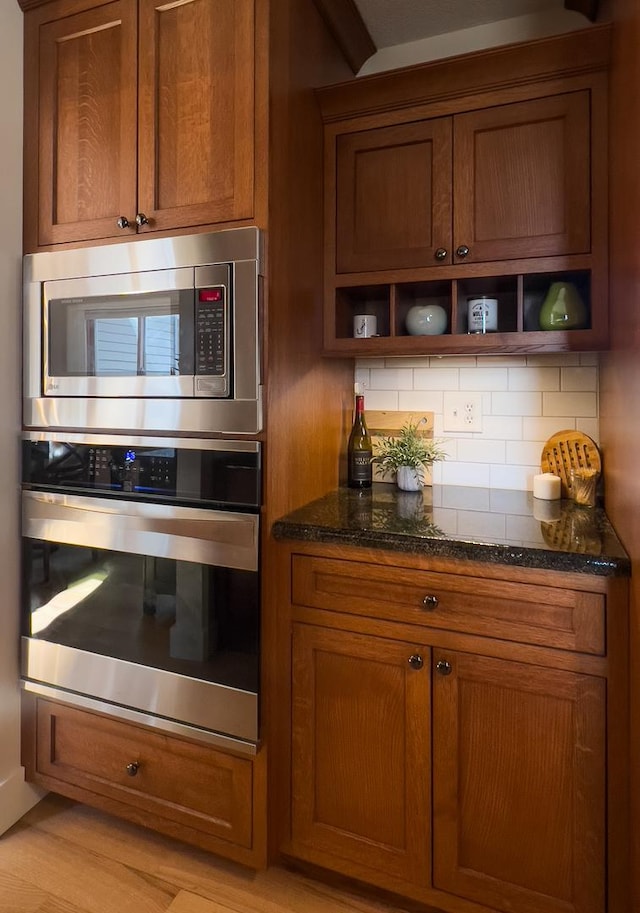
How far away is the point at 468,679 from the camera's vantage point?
1.24m

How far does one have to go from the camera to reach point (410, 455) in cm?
184

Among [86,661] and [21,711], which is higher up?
[86,661]

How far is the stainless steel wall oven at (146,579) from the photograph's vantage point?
1.38m

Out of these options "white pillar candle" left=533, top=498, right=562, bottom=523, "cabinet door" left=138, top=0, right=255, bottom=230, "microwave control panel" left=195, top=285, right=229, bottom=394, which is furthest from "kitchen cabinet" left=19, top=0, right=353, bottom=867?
"white pillar candle" left=533, top=498, right=562, bottom=523

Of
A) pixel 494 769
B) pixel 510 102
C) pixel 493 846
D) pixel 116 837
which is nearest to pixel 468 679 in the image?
pixel 494 769

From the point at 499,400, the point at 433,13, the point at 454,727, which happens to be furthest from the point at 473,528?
the point at 433,13

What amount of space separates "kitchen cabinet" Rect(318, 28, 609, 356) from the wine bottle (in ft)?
1.02

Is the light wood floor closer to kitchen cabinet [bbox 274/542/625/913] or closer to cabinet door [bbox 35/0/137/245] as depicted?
kitchen cabinet [bbox 274/542/625/913]

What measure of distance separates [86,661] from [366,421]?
1.21 metres

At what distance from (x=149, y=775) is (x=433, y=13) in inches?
99.1

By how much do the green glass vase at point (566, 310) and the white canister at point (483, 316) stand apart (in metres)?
0.15

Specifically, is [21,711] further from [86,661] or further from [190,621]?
[190,621]

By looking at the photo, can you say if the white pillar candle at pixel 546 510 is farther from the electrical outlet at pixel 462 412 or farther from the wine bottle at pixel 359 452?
the wine bottle at pixel 359 452

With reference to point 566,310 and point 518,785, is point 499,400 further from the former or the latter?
point 518,785
